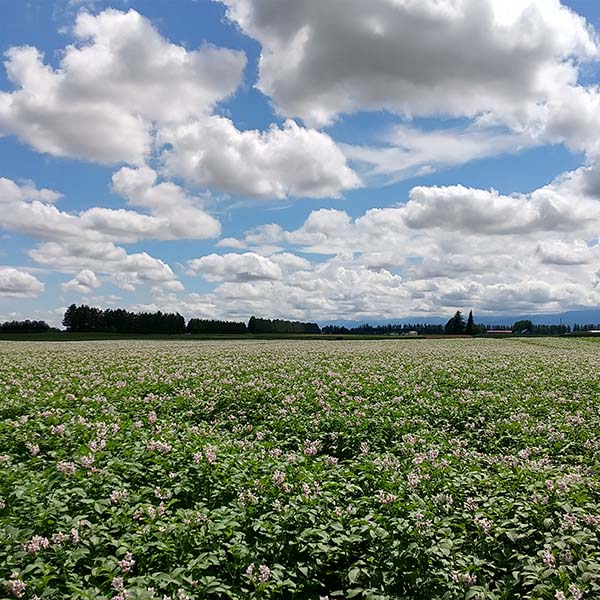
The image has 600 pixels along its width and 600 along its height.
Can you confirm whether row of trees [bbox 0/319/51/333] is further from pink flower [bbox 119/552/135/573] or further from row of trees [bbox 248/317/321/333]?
pink flower [bbox 119/552/135/573]

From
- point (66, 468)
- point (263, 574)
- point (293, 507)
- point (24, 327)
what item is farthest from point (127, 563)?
point (24, 327)

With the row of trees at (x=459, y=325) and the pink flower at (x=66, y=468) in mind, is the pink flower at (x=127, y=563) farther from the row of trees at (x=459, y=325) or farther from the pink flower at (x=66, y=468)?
the row of trees at (x=459, y=325)

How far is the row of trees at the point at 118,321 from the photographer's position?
5157 inches

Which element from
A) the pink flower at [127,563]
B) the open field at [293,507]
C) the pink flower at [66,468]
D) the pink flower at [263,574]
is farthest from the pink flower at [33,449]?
the pink flower at [263,574]

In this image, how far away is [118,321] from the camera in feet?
444

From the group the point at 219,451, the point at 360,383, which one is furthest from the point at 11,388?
the point at 360,383

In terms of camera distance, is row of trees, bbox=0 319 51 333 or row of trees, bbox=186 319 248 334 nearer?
row of trees, bbox=0 319 51 333

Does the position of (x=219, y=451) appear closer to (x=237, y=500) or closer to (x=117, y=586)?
(x=237, y=500)

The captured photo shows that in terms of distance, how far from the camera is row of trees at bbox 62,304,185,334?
A: 131 metres

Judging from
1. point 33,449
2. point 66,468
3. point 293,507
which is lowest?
point 293,507

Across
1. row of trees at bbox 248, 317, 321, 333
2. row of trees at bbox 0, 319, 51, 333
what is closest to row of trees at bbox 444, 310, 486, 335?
row of trees at bbox 248, 317, 321, 333

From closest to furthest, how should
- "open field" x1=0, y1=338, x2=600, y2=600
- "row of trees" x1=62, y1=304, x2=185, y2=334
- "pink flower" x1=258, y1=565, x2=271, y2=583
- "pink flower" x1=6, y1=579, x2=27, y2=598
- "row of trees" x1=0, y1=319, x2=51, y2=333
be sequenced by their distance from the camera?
1. "pink flower" x1=6, y1=579, x2=27, y2=598
2. "pink flower" x1=258, y1=565, x2=271, y2=583
3. "open field" x1=0, y1=338, x2=600, y2=600
4. "row of trees" x1=0, y1=319, x2=51, y2=333
5. "row of trees" x1=62, y1=304, x2=185, y2=334

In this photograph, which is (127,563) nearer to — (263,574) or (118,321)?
(263,574)

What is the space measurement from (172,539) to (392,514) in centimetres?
288
